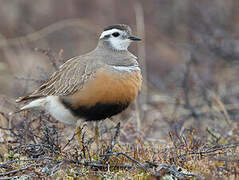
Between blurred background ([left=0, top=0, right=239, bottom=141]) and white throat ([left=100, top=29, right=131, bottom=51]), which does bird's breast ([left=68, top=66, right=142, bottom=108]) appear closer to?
white throat ([left=100, top=29, right=131, bottom=51])

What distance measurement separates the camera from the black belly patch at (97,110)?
5238 mm

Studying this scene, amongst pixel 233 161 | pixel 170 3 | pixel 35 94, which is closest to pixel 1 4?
pixel 170 3

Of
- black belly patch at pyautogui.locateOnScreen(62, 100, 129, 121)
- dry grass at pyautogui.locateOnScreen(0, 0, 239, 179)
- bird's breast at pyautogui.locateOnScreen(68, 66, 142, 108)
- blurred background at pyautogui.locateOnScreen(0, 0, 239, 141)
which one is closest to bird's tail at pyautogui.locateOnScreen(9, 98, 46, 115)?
dry grass at pyautogui.locateOnScreen(0, 0, 239, 179)

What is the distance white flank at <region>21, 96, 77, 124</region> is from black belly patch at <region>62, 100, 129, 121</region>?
0.11 m

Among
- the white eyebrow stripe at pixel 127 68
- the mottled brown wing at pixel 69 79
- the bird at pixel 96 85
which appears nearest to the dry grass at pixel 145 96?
the bird at pixel 96 85

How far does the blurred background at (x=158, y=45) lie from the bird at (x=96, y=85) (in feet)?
6.93

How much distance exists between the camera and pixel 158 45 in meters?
14.1

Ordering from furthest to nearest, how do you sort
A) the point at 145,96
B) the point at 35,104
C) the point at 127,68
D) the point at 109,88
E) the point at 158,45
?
the point at 158,45 < the point at 145,96 < the point at 35,104 < the point at 127,68 < the point at 109,88

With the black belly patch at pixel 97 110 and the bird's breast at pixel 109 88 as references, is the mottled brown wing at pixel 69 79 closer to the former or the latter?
the bird's breast at pixel 109 88

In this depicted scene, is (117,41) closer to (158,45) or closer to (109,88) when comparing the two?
(109,88)

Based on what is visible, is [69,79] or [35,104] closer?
[69,79]

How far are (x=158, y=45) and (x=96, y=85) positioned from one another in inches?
359

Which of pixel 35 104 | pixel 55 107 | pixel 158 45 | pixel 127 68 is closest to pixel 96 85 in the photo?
pixel 127 68

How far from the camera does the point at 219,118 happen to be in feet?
25.9
